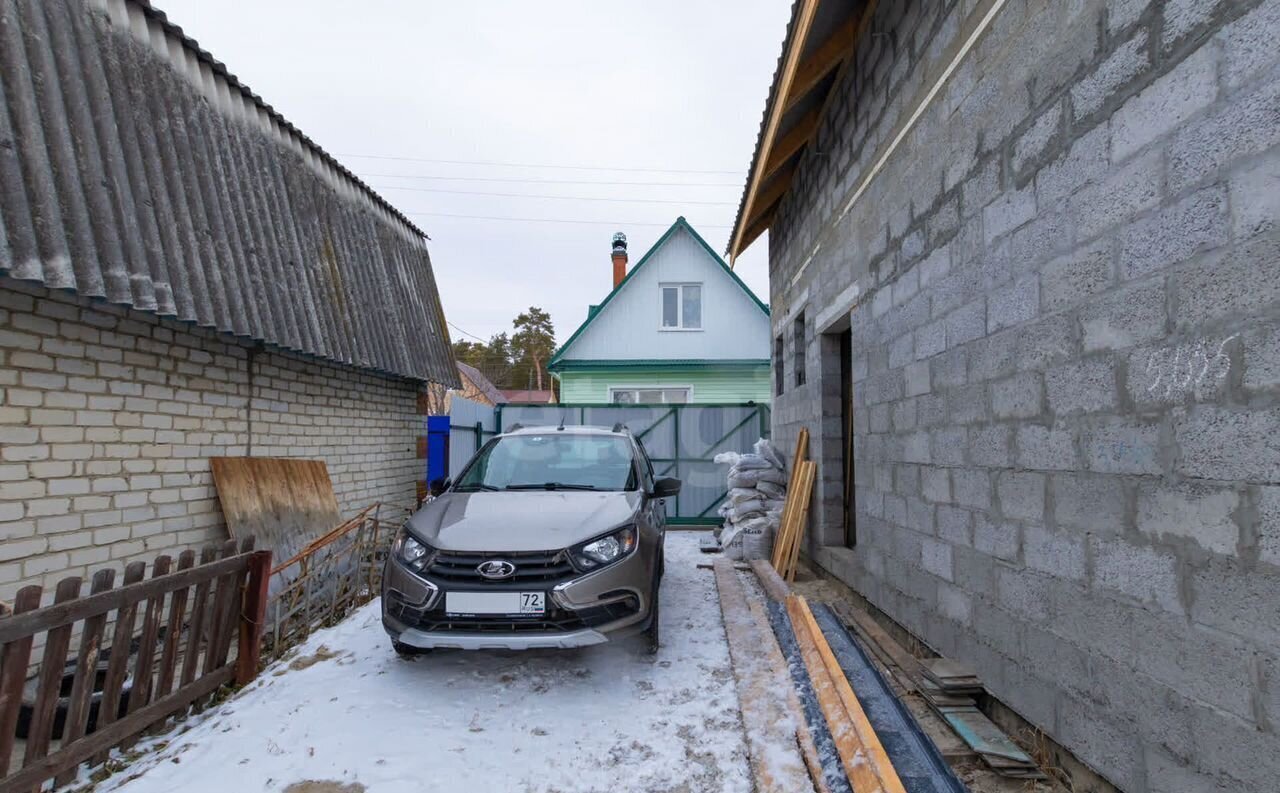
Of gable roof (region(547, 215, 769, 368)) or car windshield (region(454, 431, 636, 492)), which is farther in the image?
gable roof (region(547, 215, 769, 368))

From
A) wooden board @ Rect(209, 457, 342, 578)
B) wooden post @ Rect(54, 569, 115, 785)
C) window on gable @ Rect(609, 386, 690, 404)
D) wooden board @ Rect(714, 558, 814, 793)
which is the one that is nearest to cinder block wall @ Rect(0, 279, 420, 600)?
wooden board @ Rect(209, 457, 342, 578)

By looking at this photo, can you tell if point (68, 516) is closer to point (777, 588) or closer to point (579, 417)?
point (777, 588)

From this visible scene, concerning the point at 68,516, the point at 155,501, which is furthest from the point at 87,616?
the point at 155,501

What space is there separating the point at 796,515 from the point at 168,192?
6.78m

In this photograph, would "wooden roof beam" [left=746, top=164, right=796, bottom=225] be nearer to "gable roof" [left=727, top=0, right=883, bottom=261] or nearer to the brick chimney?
"gable roof" [left=727, top=0, right=883, bottom=261]

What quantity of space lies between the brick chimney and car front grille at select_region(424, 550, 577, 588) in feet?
53.9

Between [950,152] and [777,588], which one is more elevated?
[950,152]

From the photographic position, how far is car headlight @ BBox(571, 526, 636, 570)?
3.85 meters

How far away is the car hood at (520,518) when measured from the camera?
3848 millimetres

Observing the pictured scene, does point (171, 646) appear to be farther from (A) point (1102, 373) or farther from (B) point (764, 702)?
(A) point (1102, 373)

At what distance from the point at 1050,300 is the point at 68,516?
6262 mm

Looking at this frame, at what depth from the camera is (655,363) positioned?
15.7 m

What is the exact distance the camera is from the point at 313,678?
402 centimetres

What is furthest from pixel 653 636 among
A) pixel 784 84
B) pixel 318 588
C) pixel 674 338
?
pixel 674 338
